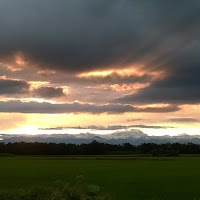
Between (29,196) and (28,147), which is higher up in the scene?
(28,147)

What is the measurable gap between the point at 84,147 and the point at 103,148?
662 centimetres

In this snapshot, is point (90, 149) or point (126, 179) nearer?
point (126, 179)

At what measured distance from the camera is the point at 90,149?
116 metres

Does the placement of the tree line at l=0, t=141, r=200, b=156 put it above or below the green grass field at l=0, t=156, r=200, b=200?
above

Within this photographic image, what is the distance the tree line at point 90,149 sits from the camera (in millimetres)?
112562

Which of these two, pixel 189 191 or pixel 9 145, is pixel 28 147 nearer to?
pixel 9 145

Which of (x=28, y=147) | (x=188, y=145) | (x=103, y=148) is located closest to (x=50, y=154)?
(x=28, y=147)

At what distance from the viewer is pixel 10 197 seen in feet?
45.6

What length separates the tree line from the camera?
11256 centimetres

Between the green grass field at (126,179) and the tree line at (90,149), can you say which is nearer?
the green grass field at (126,179)

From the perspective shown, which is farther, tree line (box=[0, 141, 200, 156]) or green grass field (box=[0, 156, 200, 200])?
tree line (box=[0, 141, 200, 156])

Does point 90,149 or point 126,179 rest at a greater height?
point 90,149

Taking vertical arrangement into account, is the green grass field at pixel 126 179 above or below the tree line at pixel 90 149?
below

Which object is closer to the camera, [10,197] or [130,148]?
[10,197]
